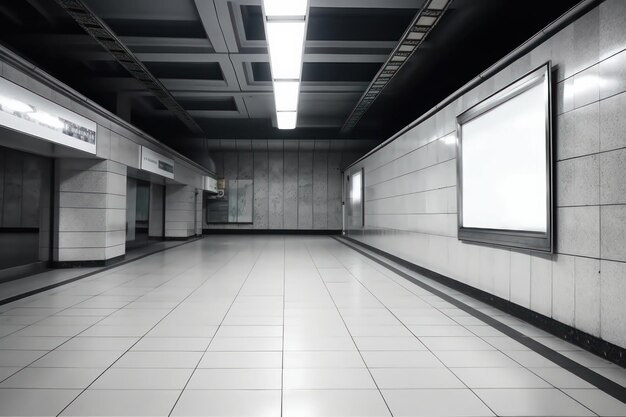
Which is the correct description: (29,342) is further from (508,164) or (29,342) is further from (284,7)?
(508,164)

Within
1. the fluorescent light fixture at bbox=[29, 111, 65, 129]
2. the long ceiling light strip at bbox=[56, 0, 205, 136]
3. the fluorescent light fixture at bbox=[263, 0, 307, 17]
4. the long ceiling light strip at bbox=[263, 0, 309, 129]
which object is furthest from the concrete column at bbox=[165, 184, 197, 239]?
the fluorescent light fixture at bbox=[263, 0, 307, 17]

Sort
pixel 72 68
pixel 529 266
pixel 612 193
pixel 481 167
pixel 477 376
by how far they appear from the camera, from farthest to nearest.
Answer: pixel 72 68 < pixel 481 167 < pixel 529 266 < pixel 612 193 < pixel 477 376

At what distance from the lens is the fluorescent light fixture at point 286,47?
5.07 metres

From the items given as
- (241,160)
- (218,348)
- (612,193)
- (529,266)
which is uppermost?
(241,160)

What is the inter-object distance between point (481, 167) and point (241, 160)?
1447 cm

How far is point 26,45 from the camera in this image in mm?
7242

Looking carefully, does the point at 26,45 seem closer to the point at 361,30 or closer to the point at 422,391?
the point at 361,30

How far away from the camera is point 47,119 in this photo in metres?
5.12

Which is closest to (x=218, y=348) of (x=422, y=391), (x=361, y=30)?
(x=422, y=391)

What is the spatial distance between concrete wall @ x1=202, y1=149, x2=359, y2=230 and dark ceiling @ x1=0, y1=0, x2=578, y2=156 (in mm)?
6692

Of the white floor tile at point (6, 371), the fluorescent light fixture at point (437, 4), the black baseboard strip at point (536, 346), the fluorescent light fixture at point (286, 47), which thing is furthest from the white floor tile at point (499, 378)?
the fluorescent light fixture at point (437, 4)

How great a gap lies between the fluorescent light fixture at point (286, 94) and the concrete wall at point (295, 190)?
8318mm

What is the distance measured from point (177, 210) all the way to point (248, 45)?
25.2 ft

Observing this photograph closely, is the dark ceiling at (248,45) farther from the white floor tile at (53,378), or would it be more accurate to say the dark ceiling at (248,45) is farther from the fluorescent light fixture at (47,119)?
the white floor tile at (53,378)
